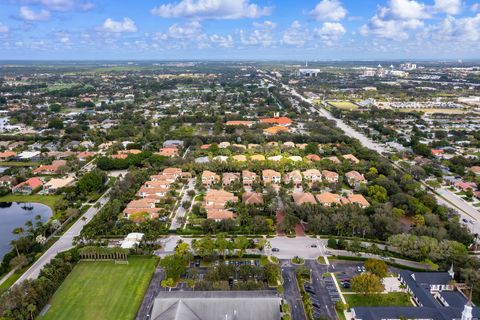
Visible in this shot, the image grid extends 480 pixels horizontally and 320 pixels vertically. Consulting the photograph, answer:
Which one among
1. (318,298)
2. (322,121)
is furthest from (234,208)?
(322,121)

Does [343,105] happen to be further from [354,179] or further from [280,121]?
[354,179]

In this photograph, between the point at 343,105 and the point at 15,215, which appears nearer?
the point at 15,215

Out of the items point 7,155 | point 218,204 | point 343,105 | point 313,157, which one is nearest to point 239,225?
point 218,204

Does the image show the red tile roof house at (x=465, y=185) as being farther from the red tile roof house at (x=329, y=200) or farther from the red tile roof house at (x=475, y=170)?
the red tile roof house at (x=329, y=200)

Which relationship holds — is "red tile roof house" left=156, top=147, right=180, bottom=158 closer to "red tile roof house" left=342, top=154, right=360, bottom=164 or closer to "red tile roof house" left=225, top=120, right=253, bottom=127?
"red tile roof house" left=225, top=120, right=253, bottom=127

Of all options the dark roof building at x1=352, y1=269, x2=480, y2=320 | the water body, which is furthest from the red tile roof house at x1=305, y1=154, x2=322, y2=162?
the water body

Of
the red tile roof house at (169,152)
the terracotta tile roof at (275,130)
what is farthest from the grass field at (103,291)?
the terracotta tile roof at (275,130)

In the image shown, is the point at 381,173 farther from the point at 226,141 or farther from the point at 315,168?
the point at 226,141
